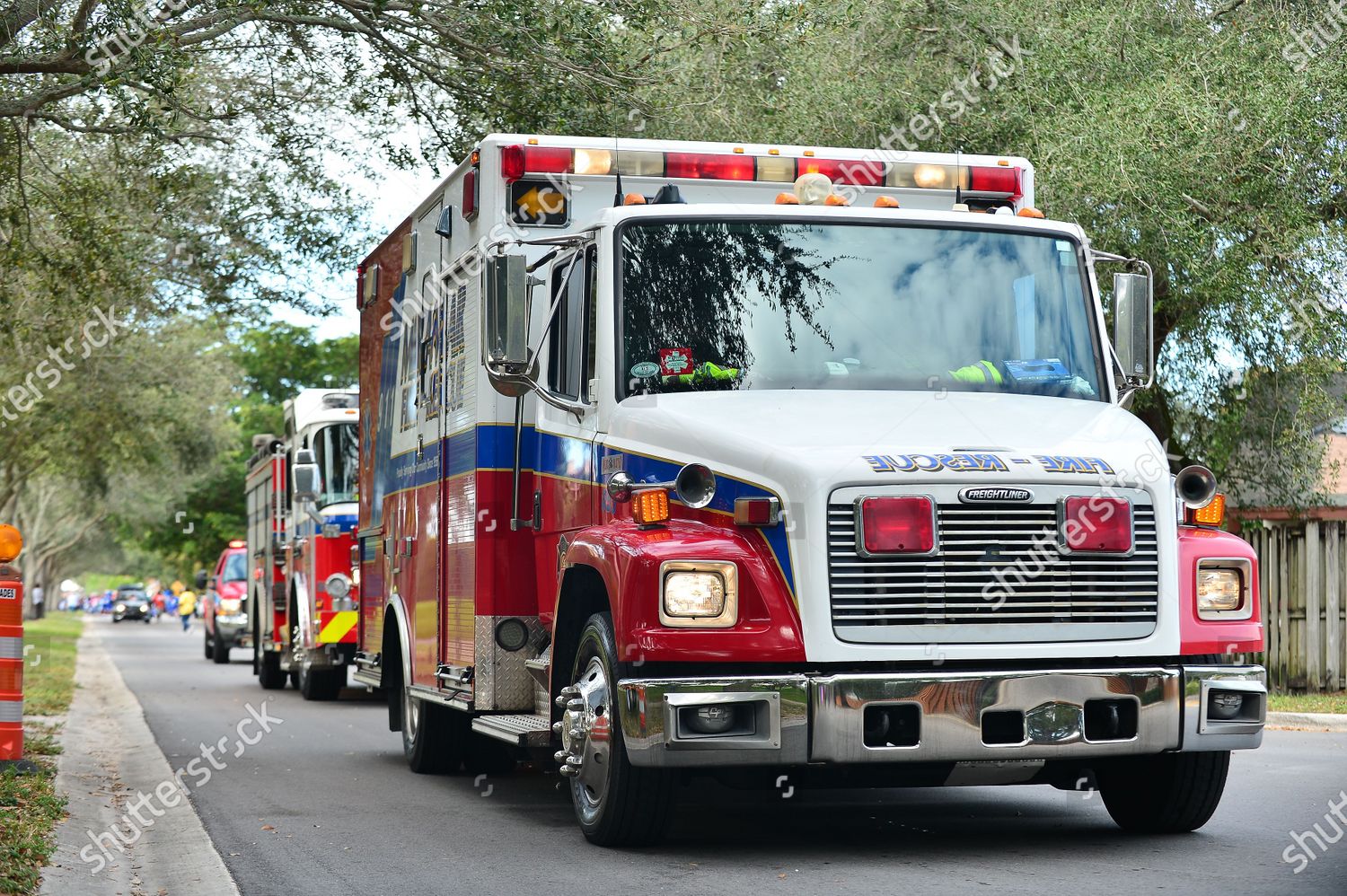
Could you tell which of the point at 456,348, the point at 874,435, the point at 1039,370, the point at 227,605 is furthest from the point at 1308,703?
the point at 227,605

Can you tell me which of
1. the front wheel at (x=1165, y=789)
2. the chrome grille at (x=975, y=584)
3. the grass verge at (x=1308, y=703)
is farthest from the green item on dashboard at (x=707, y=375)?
the grass verge at (x=1308, y=703)

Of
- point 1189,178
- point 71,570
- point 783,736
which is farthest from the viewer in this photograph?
point 71,570

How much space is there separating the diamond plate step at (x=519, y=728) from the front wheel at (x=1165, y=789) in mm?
2584

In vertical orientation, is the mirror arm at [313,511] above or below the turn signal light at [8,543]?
above

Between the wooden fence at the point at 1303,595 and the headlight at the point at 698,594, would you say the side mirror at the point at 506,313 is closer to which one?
the headlight at the point at 698,594

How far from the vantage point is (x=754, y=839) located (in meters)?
8.27

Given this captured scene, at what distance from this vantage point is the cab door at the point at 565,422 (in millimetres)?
8273

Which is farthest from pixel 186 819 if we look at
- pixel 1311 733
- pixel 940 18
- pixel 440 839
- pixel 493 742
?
pixel 940 18

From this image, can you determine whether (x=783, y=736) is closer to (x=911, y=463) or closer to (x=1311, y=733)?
(x=911, y=463)

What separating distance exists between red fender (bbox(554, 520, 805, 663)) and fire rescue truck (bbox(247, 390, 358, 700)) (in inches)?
392

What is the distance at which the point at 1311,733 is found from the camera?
1420cm

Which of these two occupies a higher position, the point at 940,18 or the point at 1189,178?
the point at 940,18

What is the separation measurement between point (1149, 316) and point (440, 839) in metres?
4.25

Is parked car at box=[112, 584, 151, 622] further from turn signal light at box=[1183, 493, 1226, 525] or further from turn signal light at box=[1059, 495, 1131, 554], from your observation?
turn signal light at box=[1059, 495, 1131, 554]
